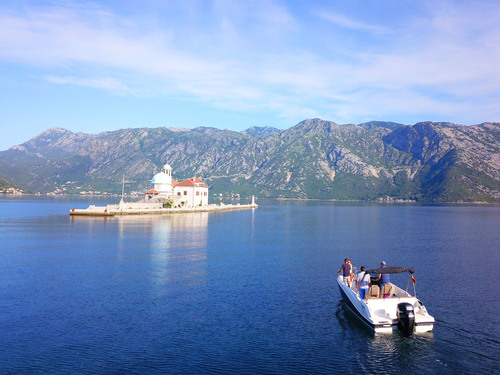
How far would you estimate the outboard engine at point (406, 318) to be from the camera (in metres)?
26.2

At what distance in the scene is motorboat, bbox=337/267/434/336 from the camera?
26484mm

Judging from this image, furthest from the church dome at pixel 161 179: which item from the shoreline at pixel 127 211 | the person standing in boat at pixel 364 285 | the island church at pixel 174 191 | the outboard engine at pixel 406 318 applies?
the outboard engine at pixel 406 318

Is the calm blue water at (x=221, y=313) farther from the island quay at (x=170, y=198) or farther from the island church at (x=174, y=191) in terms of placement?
the island church at (x=174, y=191)

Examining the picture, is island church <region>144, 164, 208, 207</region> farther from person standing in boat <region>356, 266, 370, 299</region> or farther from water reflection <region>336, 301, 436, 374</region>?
water reflection <region>336, 301, 436, 374</region>

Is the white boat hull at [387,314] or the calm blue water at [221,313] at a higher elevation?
the white boat hull at [387,314]

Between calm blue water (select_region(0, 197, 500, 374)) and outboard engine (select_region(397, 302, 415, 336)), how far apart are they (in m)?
0.78

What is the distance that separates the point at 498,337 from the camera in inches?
1029

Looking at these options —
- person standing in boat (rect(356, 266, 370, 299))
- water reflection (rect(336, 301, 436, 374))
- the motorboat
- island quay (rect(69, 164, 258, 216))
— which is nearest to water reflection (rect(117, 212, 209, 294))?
person standing in boat (rect(356, 266, 370, 299))

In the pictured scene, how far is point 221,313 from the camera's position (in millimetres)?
30594

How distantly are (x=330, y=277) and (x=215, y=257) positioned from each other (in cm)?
1790

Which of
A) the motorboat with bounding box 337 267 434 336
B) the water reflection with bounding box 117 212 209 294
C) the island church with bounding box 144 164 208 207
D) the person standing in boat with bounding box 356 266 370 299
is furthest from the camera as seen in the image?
the island church with bounding box 144 164 208 207

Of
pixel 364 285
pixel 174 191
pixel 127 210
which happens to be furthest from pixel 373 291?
pixel 174 191

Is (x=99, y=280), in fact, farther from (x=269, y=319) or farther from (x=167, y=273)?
(x=269, y=319)

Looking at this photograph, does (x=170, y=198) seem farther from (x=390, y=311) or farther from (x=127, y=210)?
(x=390, y=311)
